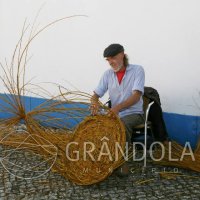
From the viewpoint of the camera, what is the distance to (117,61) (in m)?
3.66

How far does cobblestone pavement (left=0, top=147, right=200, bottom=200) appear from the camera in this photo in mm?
3203

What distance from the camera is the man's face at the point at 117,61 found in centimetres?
364

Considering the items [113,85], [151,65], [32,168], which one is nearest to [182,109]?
[151,65]

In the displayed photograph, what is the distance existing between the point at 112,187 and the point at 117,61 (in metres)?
1.07

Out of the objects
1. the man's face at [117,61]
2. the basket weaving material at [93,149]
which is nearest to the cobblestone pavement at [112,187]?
the basket weaving material at [93,149]

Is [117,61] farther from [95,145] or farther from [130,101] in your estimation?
[95,145]

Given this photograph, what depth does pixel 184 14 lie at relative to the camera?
408 cm

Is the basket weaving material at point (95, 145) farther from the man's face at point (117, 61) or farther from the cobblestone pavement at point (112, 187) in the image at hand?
the man's face at point (117, 61)

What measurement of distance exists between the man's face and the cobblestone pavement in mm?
921

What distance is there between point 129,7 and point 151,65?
0.67 metres

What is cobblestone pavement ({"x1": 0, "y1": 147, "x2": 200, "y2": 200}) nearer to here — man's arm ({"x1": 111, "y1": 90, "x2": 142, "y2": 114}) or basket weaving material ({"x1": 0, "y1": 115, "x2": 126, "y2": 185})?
basket weaving material ({"x1": 0, "y1": 115, "x2": 126, "y2": 185})

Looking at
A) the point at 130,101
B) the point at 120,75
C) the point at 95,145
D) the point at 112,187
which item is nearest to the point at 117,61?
the point at 120,75

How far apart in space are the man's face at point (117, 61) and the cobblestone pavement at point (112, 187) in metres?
0.92

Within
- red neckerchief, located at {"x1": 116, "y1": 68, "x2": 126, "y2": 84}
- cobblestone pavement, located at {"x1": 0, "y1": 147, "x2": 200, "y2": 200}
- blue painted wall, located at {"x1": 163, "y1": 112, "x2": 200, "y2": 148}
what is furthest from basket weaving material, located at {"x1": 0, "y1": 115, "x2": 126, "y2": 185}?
blue painted wall, located at {"x1": 163, "y1": 112, "x2": 200, "y2": 148}
